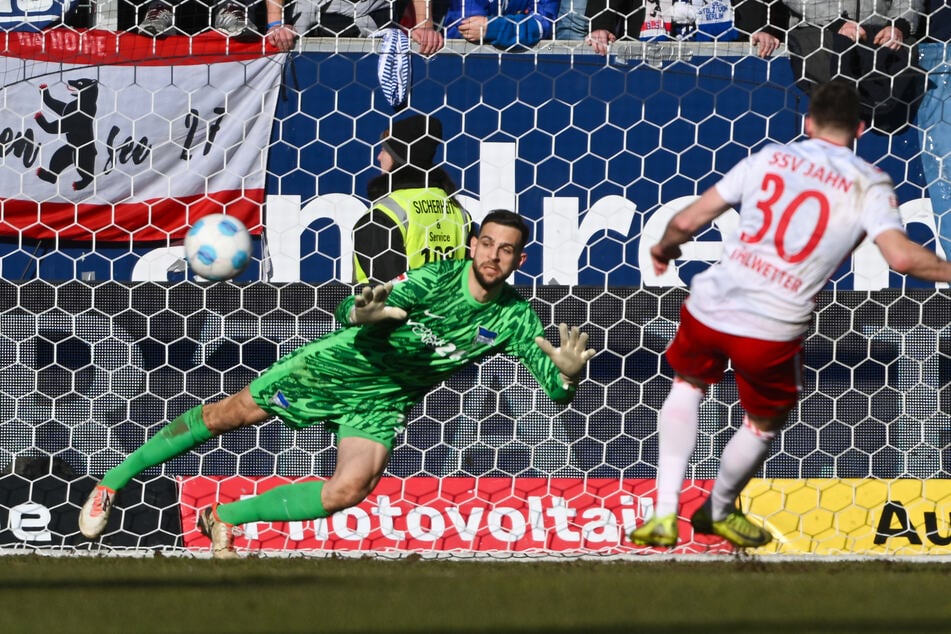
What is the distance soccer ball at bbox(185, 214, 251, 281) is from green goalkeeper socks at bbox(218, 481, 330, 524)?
33.8 inches

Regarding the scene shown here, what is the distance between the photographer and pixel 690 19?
21.8ft

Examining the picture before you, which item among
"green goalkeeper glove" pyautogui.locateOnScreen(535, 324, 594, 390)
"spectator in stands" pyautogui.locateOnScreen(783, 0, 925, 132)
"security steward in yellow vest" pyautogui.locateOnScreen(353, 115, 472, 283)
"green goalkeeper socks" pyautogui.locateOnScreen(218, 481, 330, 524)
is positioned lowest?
"green goalkeeper socks" pyautogui.locateOnScreen(218, 481, 330, 524)

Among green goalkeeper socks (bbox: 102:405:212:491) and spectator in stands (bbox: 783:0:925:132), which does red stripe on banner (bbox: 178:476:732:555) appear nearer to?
green goalkeeper socks (bbox: 102:405:212:491)

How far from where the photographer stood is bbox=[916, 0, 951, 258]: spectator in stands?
6297mm

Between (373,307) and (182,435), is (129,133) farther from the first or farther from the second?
(373,307)

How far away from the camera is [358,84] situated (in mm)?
6320

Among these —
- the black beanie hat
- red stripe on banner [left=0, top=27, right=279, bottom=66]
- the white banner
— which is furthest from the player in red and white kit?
red stripe on banner [left=0, top=27, right=279, bottom=66]

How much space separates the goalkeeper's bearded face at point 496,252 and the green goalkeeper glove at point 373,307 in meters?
0.49

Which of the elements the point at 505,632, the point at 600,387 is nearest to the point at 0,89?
the point at 600,387

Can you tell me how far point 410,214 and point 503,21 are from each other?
42.3 inches

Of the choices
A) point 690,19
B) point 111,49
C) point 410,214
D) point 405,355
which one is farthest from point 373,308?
point 690,19

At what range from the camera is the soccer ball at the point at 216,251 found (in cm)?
505

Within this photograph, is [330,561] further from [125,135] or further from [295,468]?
[125,135]

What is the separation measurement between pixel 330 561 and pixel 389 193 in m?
1.69
